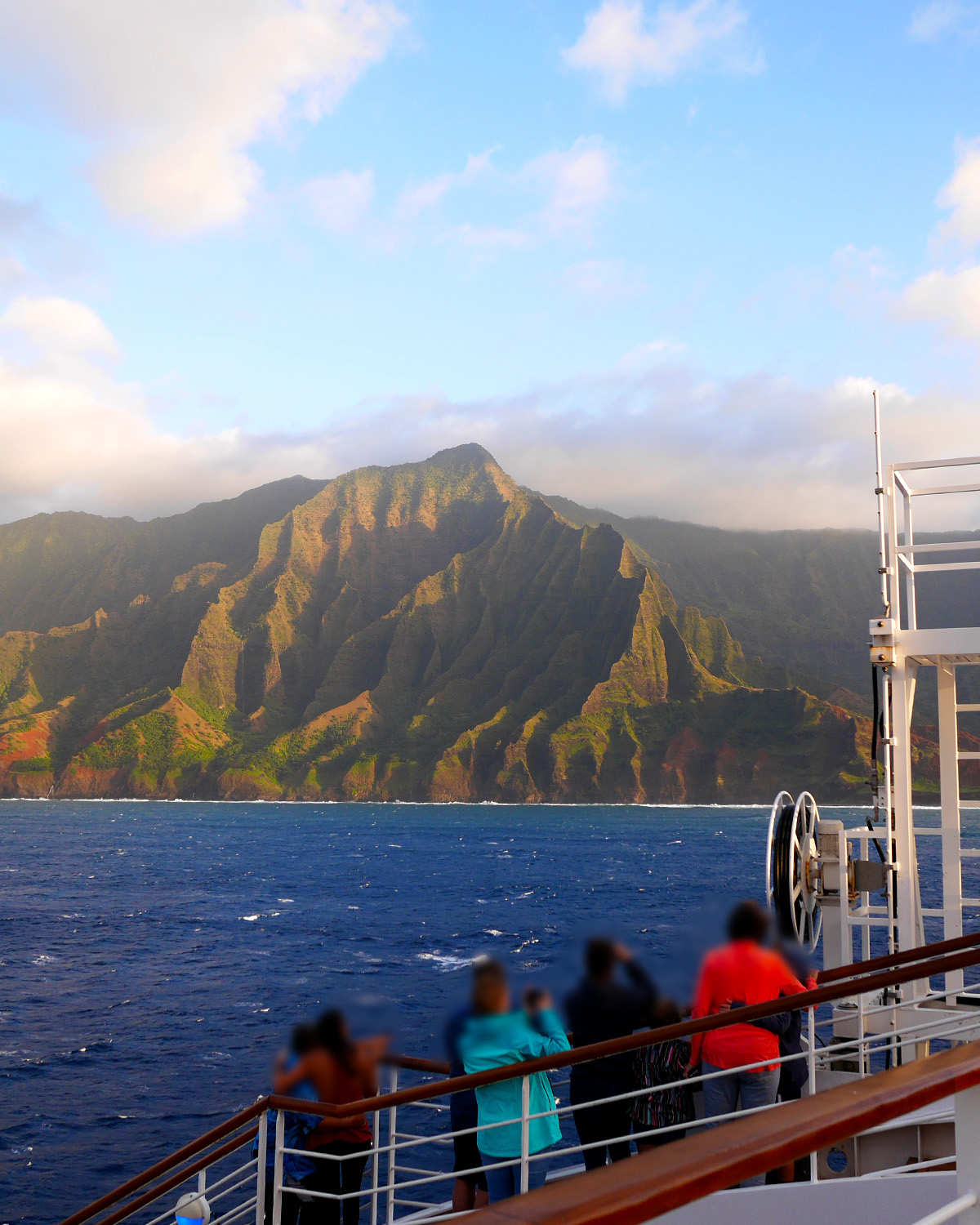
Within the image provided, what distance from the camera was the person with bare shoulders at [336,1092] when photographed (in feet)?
15.9

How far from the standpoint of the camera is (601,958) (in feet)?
16.0

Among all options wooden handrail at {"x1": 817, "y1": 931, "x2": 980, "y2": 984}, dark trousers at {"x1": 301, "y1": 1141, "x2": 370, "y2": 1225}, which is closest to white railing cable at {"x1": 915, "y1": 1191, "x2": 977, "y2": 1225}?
wooden handrail at {"x1": 817, "y1": 931, "x2": 980, "y2": 984}

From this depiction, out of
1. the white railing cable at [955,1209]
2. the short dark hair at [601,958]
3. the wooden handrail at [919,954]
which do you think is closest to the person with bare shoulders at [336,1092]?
the short dark hair at [601,958]

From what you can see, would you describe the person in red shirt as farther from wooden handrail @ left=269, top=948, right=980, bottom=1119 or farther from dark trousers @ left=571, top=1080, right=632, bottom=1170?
wooden handrail @ left=269, top=948, right=980, bottom=1119

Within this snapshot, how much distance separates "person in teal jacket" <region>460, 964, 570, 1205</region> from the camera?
464cm

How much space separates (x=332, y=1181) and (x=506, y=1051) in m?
1.46

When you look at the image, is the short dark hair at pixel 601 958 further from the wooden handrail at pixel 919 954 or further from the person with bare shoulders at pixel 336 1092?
the wooden handrail at pixel 919 954

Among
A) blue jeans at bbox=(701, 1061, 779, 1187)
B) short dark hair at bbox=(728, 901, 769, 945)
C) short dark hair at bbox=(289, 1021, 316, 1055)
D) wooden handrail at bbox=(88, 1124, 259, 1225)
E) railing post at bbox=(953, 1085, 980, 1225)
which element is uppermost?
railing post at bbox=(953, 1085, 980, 1225)

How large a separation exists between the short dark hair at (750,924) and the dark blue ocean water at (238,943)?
15 cm

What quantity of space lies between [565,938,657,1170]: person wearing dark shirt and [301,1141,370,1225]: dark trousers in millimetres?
1241

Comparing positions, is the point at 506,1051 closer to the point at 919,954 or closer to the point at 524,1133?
the point at 524,1133

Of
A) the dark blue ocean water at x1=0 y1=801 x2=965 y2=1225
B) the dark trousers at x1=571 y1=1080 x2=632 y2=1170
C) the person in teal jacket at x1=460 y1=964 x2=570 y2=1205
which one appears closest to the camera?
the person in teal jacket at x1=460 y1=964 x2=570 y2=1205

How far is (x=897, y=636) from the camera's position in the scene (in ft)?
30.8

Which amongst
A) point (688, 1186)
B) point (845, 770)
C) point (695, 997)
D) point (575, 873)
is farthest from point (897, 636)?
point (845, 770)
